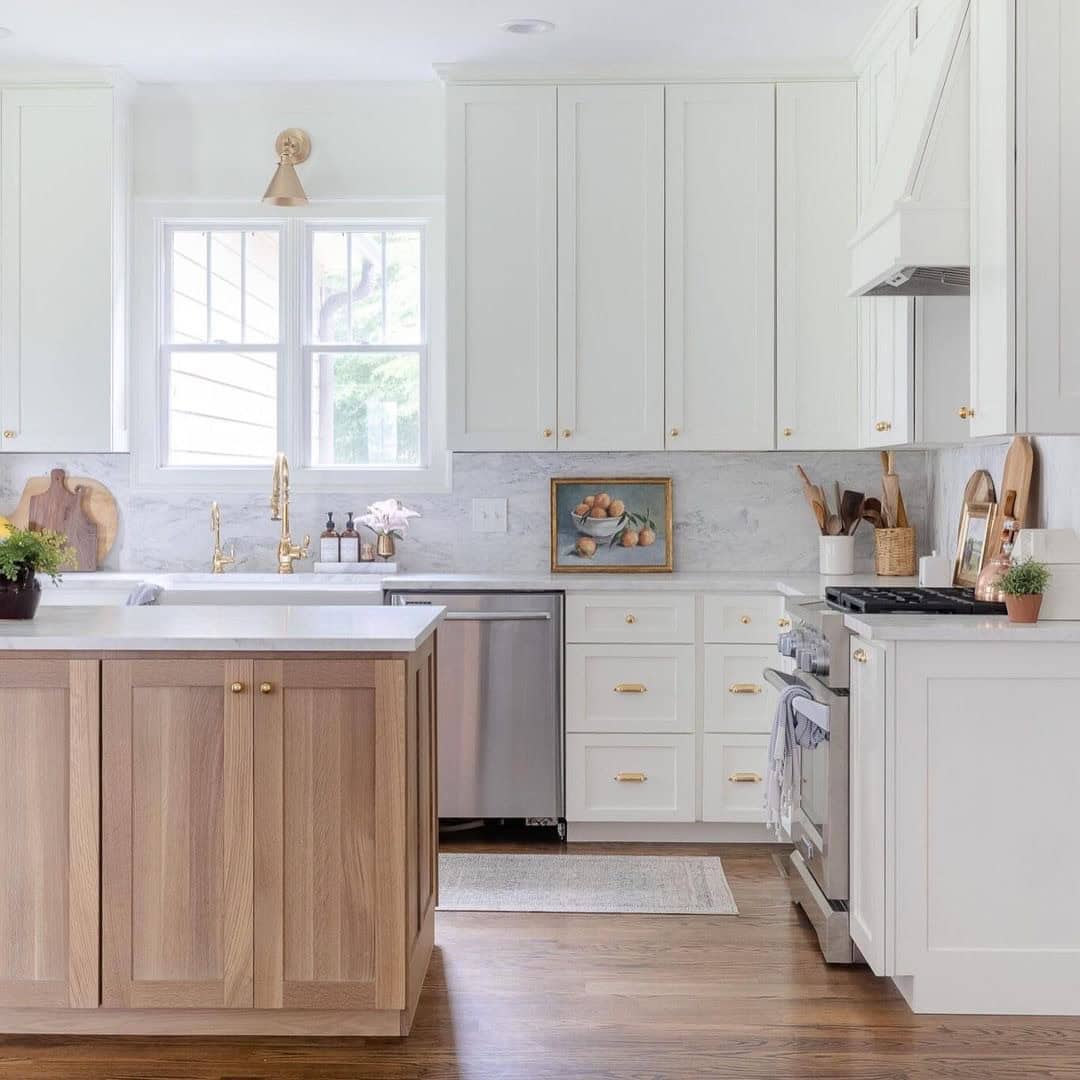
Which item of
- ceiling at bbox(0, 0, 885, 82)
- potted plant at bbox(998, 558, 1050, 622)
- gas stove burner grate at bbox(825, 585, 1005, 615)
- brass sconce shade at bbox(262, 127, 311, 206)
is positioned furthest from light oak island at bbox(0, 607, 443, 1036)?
brass sconce shade at bbox(262, 127, 311, 206)

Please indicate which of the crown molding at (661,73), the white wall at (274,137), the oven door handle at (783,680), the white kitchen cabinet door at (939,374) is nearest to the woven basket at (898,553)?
the white kitchen cabinet door at (939,374)

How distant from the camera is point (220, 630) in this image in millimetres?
2775

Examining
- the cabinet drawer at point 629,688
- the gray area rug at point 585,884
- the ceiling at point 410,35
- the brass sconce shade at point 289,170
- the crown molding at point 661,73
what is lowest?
the gray area rug at point 585,884

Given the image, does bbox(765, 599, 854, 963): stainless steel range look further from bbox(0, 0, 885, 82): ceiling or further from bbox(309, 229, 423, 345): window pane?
bbox(309, 229, 423, 345): window pane

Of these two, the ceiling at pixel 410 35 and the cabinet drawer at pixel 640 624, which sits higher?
the ceiling at pixel 410 35

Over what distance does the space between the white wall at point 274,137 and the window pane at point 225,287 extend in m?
0.18

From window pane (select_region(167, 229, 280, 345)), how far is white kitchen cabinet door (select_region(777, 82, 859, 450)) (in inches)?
80.2

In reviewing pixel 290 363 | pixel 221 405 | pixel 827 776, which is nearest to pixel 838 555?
pixel 827 776

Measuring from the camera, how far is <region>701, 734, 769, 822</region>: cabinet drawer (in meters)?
4.35

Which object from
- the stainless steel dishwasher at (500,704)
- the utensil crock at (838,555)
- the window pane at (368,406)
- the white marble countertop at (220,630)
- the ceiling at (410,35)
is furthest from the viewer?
the window pane at (368,406)

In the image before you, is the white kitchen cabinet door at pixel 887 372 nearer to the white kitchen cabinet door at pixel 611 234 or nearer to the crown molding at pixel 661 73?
the white kitchen cabinet door at pixel 611 234

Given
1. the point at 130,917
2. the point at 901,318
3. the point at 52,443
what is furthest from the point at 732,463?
the point at 130,917

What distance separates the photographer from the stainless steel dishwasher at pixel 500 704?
4324 millimetres

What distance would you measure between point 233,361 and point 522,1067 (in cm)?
328
